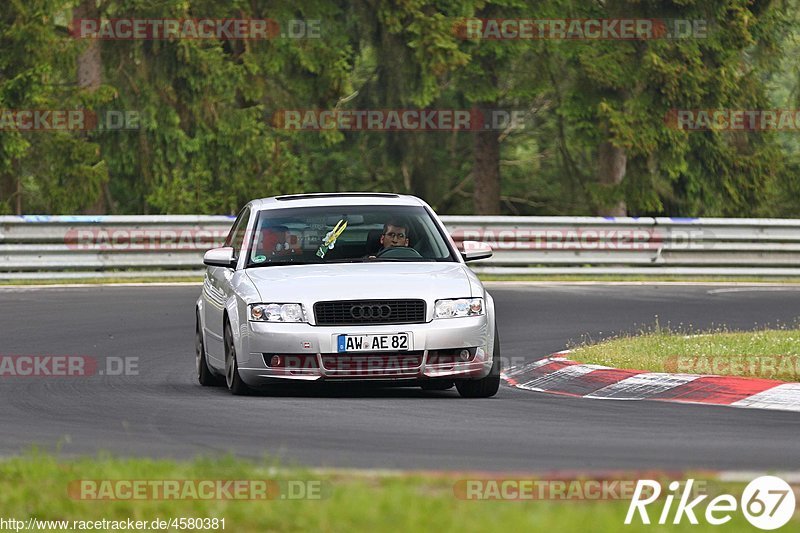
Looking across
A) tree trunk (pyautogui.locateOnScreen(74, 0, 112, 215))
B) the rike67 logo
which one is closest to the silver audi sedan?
the rike67 logo

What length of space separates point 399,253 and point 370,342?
1440 mm

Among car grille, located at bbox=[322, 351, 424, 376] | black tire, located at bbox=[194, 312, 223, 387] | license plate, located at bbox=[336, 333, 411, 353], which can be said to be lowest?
black tire, located at bbox=[194, 312, 223, 387]

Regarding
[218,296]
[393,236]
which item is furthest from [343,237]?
[218,296]

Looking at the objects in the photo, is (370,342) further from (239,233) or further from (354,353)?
(239,233)

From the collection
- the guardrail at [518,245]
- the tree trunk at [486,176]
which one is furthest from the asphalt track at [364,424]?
the tree trunk at [486,176]

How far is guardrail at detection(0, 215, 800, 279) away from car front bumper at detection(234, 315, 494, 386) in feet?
47.0

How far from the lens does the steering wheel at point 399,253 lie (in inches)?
495

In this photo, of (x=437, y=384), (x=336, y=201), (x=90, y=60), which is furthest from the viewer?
(x=90, y=60)

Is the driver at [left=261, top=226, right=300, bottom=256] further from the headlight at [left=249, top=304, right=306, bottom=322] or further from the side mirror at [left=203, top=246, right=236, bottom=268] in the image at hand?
the headlight at [left=249, top=304, right=306, bottom=322]

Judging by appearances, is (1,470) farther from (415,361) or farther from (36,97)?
(36,97)

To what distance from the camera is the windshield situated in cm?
1261

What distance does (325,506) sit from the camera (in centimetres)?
629

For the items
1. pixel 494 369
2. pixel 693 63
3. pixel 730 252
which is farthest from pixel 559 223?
pixel 494 369

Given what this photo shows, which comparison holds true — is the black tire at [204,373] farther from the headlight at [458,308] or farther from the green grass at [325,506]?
the green grass at [325,506]
